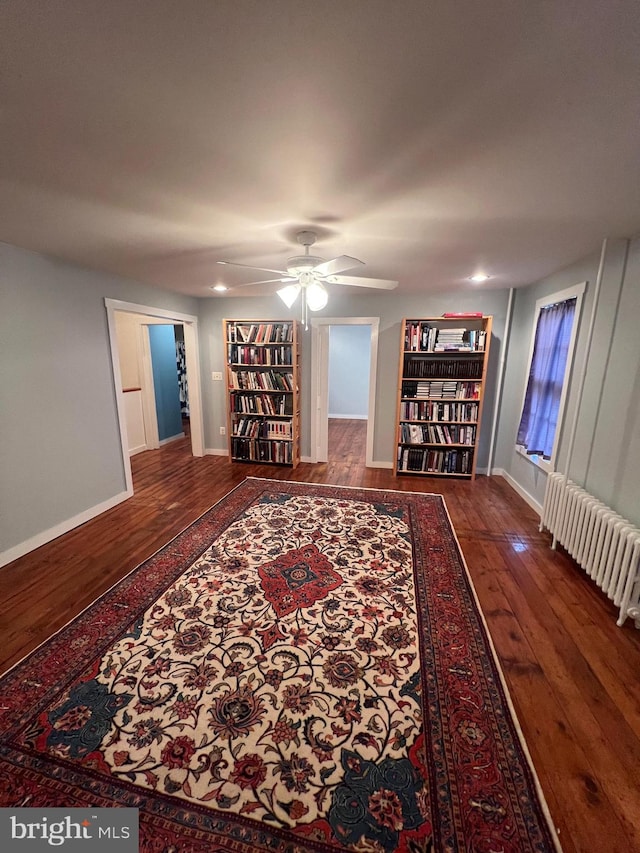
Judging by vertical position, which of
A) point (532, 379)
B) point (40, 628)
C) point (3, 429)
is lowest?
point (40, 628)

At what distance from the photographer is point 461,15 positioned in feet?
2.59

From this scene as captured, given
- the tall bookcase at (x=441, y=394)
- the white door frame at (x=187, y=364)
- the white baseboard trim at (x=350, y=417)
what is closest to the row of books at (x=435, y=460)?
the tall bookcase at (x=441, y=394)

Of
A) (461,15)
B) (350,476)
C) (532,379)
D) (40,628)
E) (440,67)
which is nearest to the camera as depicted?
(461,15)

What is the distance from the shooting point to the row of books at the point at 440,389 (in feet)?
13.7

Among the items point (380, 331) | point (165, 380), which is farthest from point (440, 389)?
point (165, 380)

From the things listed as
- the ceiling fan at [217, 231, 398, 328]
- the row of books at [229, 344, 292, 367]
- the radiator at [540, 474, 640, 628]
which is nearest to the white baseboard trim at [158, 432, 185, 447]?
the row of books at [229, 344, 292, 367]

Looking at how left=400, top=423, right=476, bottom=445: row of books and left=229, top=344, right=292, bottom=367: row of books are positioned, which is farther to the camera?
left=229, top=344, right=292, bottom=367: row of books

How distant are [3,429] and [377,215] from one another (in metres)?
2.95

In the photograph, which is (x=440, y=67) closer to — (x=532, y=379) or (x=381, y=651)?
(x=381, y=651)

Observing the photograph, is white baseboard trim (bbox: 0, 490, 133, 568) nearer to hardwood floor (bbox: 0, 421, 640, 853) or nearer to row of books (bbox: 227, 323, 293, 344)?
hardwood floor (bbox: 0, 421, 640, 853)

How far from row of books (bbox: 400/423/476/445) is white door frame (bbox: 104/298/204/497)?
300cm

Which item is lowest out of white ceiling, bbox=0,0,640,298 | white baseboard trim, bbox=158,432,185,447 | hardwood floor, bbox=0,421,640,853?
hardwood floor, bbox=0,421,640,853

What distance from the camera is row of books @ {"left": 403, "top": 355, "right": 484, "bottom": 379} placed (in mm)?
4172

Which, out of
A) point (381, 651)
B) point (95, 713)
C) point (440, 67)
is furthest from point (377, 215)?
point (95, 713)
